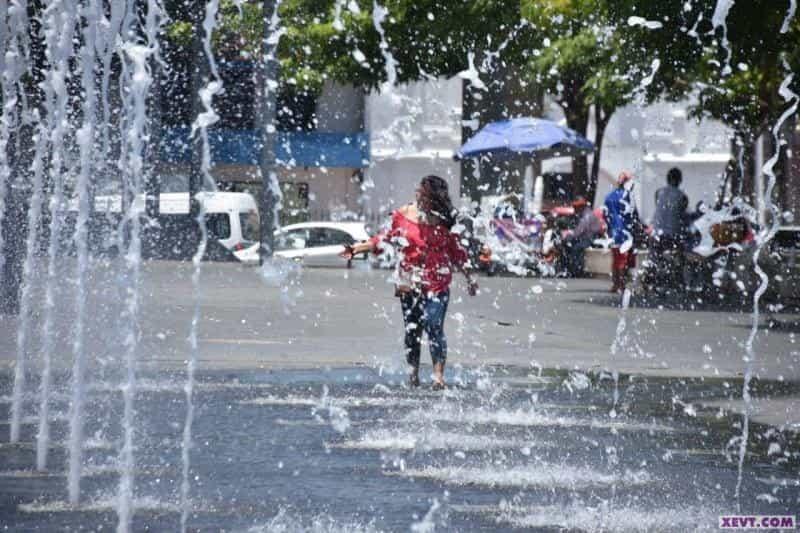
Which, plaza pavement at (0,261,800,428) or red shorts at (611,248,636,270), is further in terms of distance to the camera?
red shorts at (611,248,636,270)

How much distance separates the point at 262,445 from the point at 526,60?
97.8 ft

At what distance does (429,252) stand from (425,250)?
3cm

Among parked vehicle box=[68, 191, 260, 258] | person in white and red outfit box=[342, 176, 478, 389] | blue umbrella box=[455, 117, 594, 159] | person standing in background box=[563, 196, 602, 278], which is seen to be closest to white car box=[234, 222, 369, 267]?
parked vehicle box=[68, 191, 260, 258]

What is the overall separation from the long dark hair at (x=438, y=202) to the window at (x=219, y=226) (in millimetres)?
29955

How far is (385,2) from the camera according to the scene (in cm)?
4144

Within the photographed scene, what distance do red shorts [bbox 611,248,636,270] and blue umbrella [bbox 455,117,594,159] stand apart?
9273 mm

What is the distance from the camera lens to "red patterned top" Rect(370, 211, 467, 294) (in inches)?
494

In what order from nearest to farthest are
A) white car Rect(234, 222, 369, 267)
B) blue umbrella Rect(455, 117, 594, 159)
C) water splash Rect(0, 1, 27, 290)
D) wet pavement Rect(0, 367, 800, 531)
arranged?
wet pavement Rect(0, 367, 800, 531)
water splash Rect(0, 1, 27, 290)
blue umbrella Rect(455, 117, 594, 159)
white car Rect(234, 222, 369, 267)

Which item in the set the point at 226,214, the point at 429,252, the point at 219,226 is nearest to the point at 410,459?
the point at 429,252

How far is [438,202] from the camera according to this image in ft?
41.2

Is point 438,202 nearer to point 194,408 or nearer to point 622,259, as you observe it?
point 194,408

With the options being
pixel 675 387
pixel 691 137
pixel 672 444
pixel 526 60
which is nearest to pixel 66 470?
pixel 672 444

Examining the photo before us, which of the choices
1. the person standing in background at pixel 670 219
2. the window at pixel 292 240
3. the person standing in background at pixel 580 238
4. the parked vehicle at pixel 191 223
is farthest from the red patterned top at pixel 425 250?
the parked vehicle at pixel 191 223

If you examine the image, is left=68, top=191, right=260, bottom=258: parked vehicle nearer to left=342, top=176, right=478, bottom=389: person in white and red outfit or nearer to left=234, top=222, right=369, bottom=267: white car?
left=234, top=222, right=369, bottom=267: white car
